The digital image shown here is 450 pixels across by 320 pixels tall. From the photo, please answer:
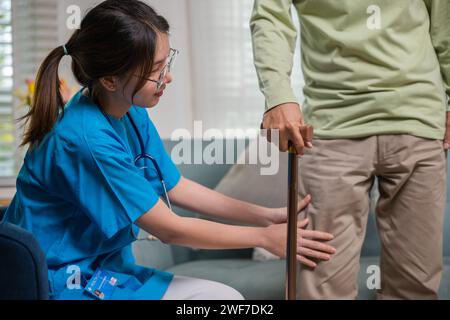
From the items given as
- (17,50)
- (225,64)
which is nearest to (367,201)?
(225,64)

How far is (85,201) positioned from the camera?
1.06 meters

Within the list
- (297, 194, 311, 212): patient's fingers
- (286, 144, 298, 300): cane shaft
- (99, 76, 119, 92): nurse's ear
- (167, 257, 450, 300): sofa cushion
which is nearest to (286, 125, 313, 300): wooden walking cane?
(286, 144, 298, 300): cane shaft

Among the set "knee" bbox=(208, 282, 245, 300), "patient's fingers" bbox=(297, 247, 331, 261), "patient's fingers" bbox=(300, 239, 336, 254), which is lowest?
"knee" bbox=(208, 282, 245, 300)

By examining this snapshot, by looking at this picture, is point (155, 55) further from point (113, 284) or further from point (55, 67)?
point (113, 284)

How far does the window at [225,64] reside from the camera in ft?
8.97

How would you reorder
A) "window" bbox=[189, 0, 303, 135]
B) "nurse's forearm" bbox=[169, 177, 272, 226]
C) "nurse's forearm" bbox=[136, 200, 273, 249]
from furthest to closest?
"window" bbox=[189, 0, 303, 135], "nurse's forearm" bbox=[169, 177, 272, 226], "nurse's forearm" bbox=[136, 200, 273, 249]

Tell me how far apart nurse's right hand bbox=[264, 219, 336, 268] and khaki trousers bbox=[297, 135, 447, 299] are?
0.06 ft

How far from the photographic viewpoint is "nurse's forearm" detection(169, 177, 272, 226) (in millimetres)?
1267

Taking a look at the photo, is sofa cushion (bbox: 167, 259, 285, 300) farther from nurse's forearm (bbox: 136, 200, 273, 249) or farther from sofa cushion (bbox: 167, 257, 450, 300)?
nurse's forearm (bbox: 136, 200, 273, 249)

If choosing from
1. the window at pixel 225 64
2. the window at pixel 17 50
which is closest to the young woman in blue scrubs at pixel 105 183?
the window at pixel 225 64

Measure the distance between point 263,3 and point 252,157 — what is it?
1.03m

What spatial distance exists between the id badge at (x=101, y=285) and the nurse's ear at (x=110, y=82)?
307 millimetres

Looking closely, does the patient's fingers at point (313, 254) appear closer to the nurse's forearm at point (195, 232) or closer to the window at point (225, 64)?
the nurse's forearm at point (195, 232)
